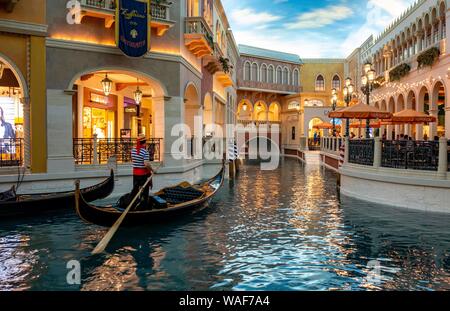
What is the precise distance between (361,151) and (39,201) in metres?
7.58

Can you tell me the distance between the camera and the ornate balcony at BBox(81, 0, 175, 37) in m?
10.1

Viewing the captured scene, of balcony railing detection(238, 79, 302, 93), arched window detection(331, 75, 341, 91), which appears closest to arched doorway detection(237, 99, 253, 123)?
balcony railing detection(238, 79, 302, 93)

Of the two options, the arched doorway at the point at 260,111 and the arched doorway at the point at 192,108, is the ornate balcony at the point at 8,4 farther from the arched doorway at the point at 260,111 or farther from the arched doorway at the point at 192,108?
the arched doorway at the point at 260,111

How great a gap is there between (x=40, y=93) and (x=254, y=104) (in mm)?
28266

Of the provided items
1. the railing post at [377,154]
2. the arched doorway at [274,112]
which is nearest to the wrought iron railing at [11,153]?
the railing post at [377,154]

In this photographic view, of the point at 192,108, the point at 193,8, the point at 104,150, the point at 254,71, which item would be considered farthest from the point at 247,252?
the point at 254,71

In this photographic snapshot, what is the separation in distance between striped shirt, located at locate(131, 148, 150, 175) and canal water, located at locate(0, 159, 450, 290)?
1151mm

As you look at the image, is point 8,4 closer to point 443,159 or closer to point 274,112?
point 443,159

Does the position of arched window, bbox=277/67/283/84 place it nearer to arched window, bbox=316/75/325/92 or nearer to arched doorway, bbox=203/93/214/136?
arched window, bbox=316/75/325/92

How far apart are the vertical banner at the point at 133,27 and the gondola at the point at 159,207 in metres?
3.46

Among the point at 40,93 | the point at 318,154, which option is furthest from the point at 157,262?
the point at 318,154

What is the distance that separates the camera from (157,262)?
577cm

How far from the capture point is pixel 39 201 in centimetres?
851
